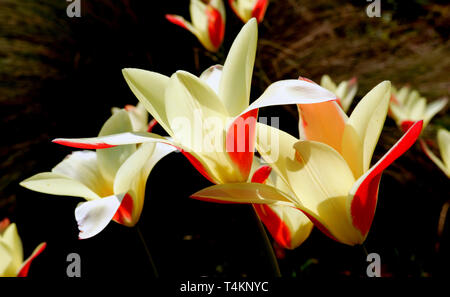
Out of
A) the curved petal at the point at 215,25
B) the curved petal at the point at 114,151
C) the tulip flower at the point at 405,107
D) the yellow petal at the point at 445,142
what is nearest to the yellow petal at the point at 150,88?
the curved petal at the point at 114,151

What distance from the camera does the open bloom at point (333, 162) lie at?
287 millimetres

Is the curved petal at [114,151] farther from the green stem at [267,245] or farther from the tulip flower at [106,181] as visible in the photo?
the green stem at [267,245]

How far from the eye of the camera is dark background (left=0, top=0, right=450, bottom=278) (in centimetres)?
118

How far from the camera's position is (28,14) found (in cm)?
171

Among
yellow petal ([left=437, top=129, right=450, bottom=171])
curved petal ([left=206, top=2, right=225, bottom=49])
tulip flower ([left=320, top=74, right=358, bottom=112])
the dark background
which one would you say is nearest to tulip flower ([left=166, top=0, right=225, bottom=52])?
curved petal ([left=206, top=2, right=225, bottom=49])

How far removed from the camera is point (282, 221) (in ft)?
1.17

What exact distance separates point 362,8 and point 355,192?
181 cm

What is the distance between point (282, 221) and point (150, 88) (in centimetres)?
15

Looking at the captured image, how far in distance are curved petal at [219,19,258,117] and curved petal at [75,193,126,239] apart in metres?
0.11

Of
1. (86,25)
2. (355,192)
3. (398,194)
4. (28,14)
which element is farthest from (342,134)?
(28,14)

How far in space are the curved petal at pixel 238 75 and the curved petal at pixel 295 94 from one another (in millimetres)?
33

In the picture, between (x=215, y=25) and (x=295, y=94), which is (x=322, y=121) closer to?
(x=295, y=94)

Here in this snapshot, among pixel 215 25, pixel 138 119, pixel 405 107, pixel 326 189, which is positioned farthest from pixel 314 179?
pixel 405 107
